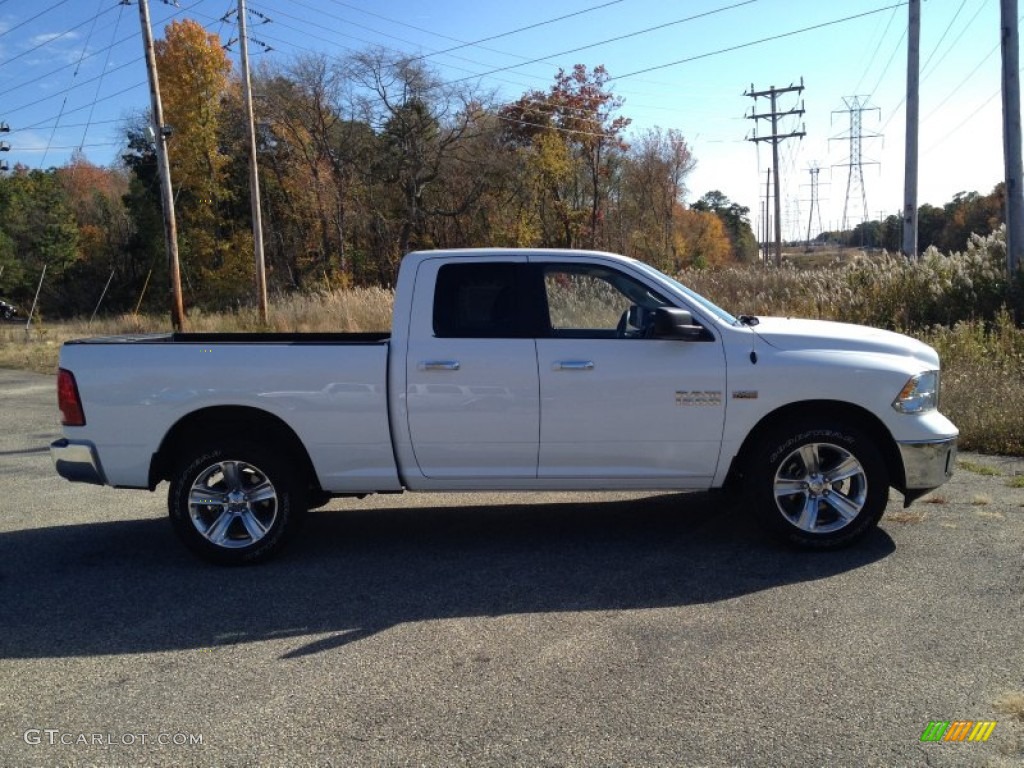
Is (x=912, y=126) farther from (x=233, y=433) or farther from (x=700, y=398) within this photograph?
(x=233, y=433)

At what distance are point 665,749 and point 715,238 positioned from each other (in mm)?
81866

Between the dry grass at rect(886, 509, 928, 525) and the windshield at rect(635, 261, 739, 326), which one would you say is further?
the dry grass at rect(886, 509, 928, 525)

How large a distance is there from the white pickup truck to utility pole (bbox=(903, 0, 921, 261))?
651 inches

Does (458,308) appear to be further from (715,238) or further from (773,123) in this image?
(715,238)

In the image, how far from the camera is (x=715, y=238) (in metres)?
81.3

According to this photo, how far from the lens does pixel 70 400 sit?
5492mm

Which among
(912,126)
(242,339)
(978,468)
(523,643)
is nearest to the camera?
(523,643)

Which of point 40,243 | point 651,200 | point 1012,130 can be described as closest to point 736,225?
point 651,200

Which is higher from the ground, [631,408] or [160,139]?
[160,139]

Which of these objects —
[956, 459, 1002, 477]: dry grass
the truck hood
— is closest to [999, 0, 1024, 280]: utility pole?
[956, 459, 1002, 477]: dry grass

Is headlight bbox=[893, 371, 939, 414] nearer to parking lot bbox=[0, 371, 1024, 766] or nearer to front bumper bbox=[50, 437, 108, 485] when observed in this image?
parking lot bbox=[0, 371, 1024, 766]

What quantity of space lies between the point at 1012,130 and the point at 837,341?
37.7 feet

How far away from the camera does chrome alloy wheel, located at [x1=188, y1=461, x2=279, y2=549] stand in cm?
552

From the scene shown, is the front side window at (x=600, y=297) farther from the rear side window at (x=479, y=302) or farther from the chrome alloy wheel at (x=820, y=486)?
the chrome alloy wheel at (x=820, y=486)
